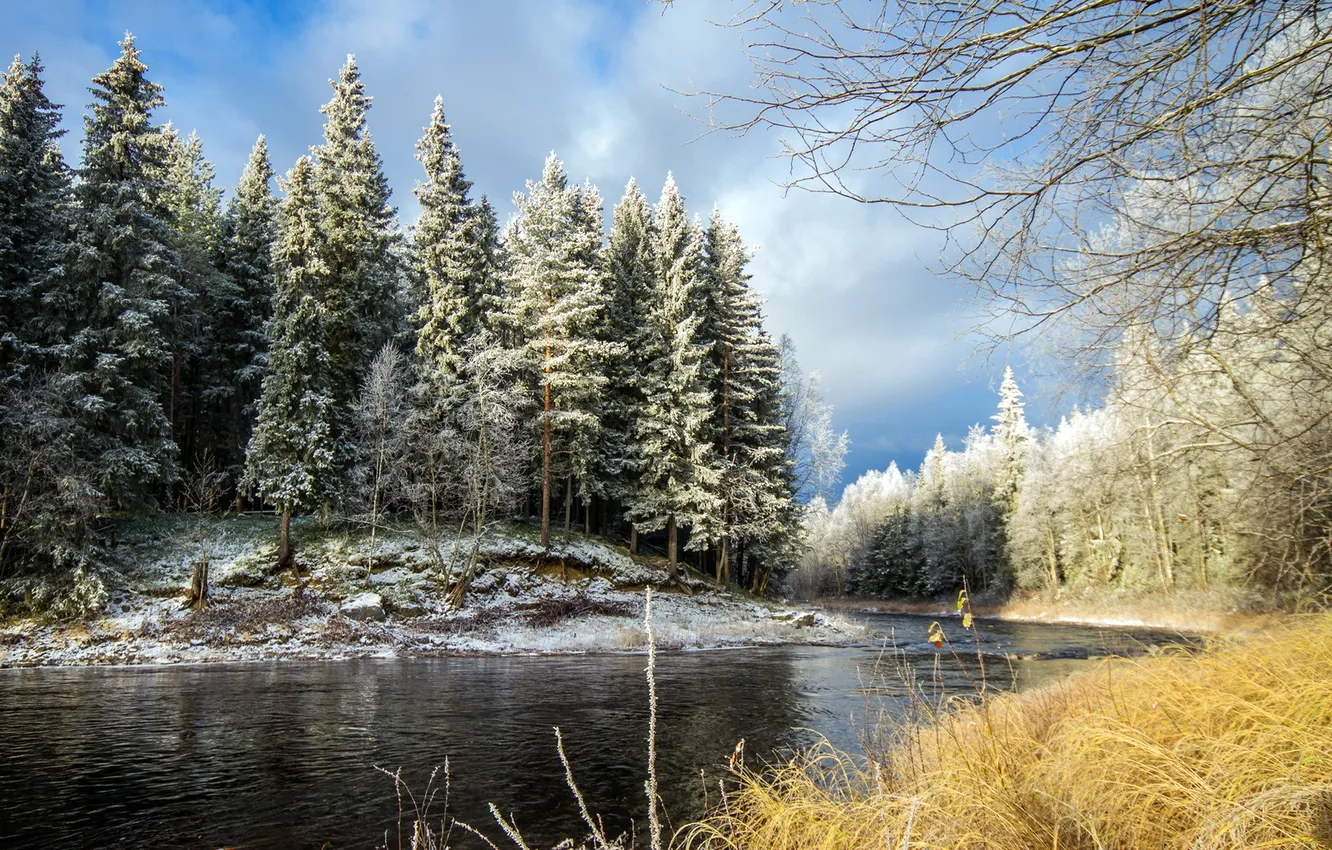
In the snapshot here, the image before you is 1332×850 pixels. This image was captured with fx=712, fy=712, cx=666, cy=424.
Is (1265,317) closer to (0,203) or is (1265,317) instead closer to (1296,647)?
(1296,647)

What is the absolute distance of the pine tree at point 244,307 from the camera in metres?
34.5

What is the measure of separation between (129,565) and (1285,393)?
101ft

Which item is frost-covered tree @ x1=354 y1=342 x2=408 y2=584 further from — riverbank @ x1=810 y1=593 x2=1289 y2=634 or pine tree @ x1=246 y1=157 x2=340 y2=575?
riverbank @ x1=810 y1=593 x2=1289 y2=634

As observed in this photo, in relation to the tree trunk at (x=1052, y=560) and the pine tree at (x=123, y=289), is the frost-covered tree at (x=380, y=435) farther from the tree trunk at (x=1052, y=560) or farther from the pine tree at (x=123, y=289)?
the tree trunk at (x=1052, y=560)

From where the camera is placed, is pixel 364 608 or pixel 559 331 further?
pixel 559 331

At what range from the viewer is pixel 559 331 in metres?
31.4

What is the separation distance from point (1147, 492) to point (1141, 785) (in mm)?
5216

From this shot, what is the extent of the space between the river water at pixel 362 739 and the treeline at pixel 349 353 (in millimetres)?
9752

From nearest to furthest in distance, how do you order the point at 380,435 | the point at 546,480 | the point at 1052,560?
1. the point at 380,435
2. the point at 546,480
3. the point at 1052,560

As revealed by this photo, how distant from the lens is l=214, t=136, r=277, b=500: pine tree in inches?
1359

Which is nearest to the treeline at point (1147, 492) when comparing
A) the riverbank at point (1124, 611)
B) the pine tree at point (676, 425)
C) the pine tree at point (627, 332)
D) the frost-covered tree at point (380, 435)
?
the riverbank at point (1124, 611)

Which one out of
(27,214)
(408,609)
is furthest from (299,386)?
(27,214)

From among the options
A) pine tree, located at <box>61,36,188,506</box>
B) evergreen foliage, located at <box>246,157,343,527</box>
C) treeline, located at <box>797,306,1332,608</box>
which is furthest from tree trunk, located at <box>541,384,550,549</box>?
treeline, located at <box>797,306,1332,608</box>

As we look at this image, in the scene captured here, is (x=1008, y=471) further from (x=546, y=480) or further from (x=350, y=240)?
(x=350, y=240)
